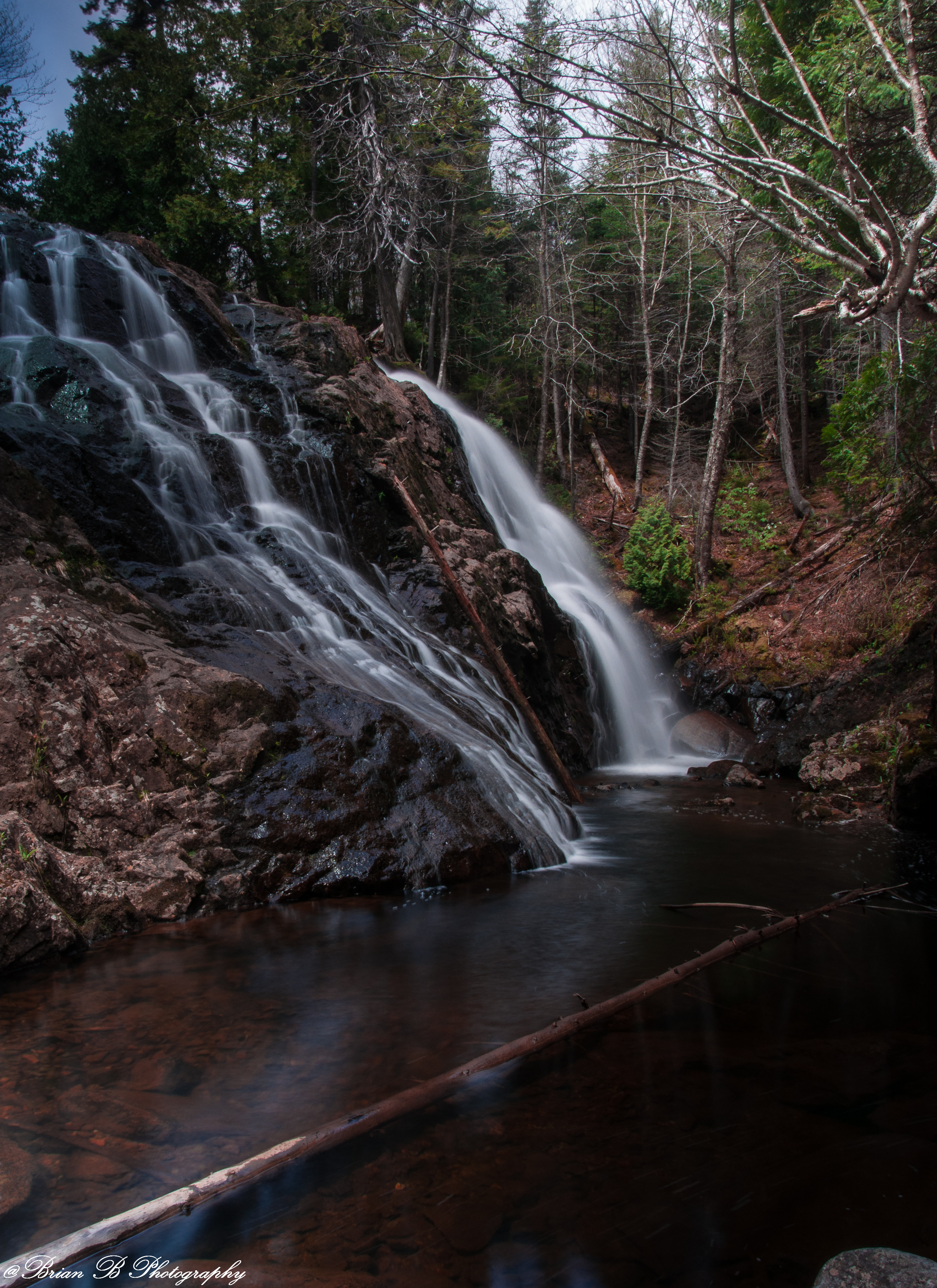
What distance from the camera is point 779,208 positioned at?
10242mm

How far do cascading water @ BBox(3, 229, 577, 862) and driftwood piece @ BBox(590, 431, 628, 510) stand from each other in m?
13.0

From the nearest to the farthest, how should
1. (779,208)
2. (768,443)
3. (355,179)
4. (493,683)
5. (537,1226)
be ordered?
(537,1226) → (493,683) → (779,208) → (355,179) → (768,443)

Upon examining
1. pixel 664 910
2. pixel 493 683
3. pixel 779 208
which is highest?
pixel 779 208

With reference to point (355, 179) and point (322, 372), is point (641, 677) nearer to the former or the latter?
point (322, 372)

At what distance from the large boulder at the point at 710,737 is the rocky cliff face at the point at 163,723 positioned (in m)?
5.31

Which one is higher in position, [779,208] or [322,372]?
[779,208]

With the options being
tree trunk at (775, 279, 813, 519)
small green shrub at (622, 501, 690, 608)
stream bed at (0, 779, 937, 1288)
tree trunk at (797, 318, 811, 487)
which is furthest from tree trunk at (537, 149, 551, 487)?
stream bed at (0, 779, 937, 1288)

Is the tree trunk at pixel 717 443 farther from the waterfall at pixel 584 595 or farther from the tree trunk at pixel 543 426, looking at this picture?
the tree trunk at pixel 543 426

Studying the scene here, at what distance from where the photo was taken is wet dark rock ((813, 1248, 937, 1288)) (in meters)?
1.71

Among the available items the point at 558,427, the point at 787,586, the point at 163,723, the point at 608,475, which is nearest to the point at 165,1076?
the point at 163,723

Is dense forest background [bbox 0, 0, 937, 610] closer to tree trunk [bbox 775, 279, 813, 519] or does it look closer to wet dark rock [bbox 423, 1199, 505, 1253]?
tree trunk [bbox 775, 279, 813, 519]

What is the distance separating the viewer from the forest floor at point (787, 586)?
31.0ft

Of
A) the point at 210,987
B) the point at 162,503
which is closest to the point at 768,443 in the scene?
the point at 162,503

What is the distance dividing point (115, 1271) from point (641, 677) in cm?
1266
